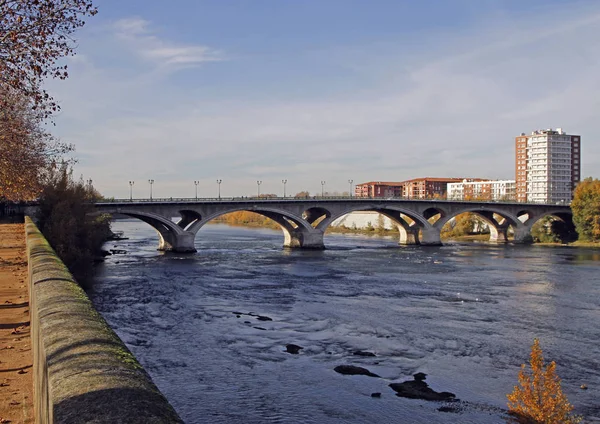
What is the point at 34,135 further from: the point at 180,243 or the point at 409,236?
the point at 409,236

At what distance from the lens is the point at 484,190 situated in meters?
189

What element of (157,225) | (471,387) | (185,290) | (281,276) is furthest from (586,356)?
(157,225)

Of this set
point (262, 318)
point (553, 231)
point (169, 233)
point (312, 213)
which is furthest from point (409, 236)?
point (262, 318)

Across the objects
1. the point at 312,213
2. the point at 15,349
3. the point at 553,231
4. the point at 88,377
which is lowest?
the point at 553,231

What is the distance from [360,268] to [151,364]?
3390 centimetres

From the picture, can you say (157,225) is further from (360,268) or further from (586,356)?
(586,356)

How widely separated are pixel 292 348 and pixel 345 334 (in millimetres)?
3532

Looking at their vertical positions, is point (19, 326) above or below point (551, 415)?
above

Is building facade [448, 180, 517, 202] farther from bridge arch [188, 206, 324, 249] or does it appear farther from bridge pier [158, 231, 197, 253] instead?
bridge pier [158, 231, 197, 253]

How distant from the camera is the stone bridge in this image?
67138mm

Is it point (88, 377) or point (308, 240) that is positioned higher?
point (88, 377)

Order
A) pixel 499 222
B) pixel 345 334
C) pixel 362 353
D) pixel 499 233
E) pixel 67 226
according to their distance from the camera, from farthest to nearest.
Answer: pixel 499 222 → pixel 499 233 → pixel 67 226 → pixel 345 334 → pixel 362 353

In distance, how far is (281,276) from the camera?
46031mm

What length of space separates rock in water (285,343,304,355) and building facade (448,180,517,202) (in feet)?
529
